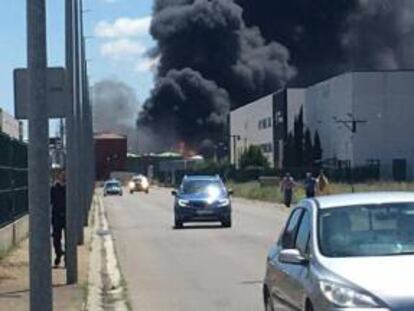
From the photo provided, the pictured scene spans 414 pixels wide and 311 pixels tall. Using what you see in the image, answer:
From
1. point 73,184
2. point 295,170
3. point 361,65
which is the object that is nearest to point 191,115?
point 361,65

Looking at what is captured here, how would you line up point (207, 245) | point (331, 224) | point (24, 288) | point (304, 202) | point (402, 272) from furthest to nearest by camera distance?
1. point (207, 245)
2. point (24, 288)
3. point (304, 202)
4. point (331, 224)
5. point (402, 272)

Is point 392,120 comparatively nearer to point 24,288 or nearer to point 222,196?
point 222,196

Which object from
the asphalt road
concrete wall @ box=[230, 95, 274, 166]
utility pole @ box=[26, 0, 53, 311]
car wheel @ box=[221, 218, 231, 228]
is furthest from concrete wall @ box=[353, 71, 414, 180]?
utility pole @ box=[26, 0, 53, 311]

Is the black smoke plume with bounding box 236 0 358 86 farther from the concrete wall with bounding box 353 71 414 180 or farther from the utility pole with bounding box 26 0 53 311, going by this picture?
the utility pole with bounding box 26 0 53 311

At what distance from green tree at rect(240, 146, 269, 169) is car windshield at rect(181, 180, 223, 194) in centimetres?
8495

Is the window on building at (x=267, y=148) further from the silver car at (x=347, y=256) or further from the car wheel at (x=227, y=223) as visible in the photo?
the silver car at (x=347, y=256)

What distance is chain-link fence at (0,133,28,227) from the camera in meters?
23.4

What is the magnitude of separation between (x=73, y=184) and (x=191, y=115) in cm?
13065

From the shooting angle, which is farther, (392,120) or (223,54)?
(223,54)

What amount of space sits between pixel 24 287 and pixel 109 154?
158428mm

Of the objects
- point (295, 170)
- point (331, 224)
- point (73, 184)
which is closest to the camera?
point (331, 224)

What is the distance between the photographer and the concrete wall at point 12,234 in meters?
22.4

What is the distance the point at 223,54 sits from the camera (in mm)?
148125

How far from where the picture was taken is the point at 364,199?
9484 mm
